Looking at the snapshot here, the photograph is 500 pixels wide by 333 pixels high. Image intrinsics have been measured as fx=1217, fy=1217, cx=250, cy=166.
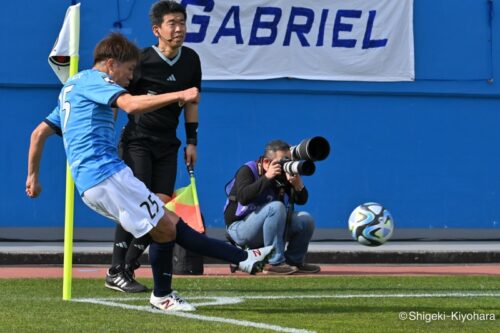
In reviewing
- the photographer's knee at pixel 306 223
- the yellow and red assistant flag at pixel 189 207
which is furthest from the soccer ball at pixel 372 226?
the yellow and red assistant flag at pixel 189 207

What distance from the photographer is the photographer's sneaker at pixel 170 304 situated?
7.92m

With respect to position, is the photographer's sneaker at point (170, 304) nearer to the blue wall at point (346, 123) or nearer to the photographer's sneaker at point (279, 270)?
the photographer's sneaker at point (279, 270)

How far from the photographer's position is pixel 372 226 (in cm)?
1188

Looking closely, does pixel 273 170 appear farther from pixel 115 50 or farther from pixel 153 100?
pixel 153 100

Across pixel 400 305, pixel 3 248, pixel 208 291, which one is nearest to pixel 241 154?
pixel 3 248

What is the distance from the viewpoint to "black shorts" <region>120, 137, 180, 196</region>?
926cm

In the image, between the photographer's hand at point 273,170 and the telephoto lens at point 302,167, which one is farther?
the photographer's hand at point 273,170

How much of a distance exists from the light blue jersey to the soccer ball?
467cm

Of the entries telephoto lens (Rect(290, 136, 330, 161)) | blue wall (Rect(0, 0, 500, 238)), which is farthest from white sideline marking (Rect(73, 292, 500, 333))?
blue wall (Rect(0, 0, 500, 238))

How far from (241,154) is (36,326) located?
9265 mm

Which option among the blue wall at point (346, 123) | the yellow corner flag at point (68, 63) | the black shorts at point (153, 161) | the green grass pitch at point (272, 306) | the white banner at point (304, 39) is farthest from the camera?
the white banner at point (304, 39)

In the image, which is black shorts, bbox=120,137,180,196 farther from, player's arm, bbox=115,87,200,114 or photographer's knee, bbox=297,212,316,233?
photographer's knee, bbox=297,212,316,233

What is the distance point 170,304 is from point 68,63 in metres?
2.03

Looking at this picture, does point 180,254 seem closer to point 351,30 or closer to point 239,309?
point 239,309
